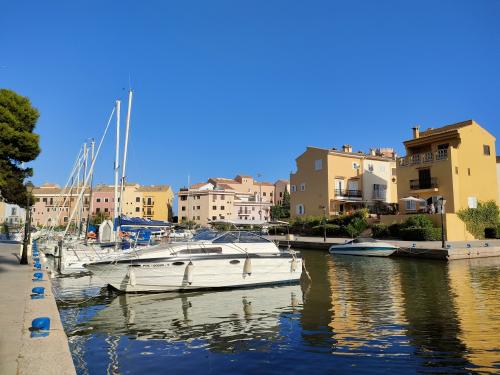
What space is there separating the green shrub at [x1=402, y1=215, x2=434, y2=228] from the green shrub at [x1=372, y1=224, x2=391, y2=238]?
8.63ft

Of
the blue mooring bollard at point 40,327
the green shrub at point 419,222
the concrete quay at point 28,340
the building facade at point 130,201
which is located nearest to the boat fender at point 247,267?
the concrete quay at point 28,340

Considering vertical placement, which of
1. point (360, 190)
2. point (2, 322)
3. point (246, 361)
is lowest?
point (246, 361)

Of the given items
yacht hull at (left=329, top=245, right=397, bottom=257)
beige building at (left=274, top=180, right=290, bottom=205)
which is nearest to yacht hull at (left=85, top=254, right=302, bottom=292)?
yacht hull at (left=329, top=245, right=397, bottom=257)

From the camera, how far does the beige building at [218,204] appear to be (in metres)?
100

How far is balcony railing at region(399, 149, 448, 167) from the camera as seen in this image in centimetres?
4272

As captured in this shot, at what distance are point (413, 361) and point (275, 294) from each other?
27.6 ft

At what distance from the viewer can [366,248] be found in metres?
32.0

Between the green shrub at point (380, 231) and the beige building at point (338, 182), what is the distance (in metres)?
11.4

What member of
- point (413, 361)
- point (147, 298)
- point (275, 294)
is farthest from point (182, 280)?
point (413, 361)

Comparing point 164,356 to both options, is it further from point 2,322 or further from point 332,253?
point 332,253

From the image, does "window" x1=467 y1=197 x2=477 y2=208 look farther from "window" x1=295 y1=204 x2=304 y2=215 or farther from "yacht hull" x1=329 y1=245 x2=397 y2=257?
"window" x1=295 y1=204 x2=304 y2=215

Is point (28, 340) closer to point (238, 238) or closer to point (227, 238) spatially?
point (227, 238)

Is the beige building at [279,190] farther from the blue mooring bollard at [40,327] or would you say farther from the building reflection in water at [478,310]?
the blue mooring bollard at [40,327]

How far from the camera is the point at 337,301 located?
1465 cm
